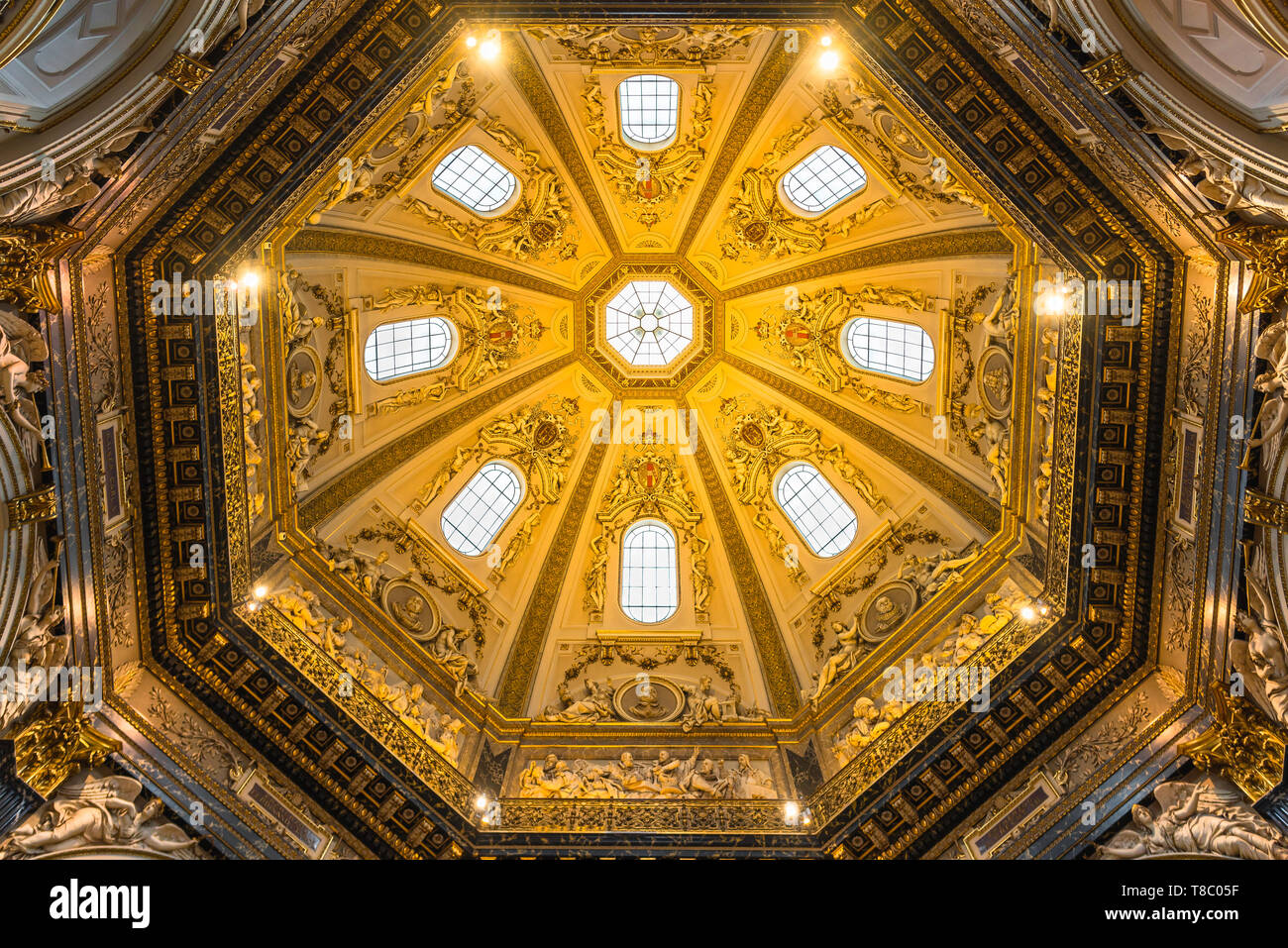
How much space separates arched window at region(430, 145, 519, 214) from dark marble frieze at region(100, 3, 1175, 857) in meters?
6.43

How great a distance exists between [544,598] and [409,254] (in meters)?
8.61

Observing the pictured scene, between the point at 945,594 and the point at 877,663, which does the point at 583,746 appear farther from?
the point at 945,594

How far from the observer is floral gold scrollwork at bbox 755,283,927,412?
21906 millimetres

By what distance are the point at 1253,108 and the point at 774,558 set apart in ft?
45.3

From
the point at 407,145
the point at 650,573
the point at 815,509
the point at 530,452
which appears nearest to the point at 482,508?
the point at 530,452

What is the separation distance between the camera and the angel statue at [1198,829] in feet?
42.3

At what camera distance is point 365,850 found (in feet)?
52.8

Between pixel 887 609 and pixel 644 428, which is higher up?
pixel 644 428

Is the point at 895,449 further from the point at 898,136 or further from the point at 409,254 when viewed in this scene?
the point at 409,254

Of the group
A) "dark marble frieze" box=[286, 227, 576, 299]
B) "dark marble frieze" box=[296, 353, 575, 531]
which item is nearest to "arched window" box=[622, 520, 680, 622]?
"dark marble frieze" box=[296, 353, 575, 531]

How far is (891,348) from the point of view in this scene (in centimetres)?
2223

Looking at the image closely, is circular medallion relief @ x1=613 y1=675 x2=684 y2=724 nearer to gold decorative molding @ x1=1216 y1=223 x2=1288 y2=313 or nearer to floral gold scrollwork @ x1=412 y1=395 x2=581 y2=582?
floral gold scrollwork @ x1=412 y1=395 x2=581 y2=582

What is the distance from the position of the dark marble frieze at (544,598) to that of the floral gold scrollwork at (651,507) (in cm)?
57

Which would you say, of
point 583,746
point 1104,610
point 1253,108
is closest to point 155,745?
point 583,746
